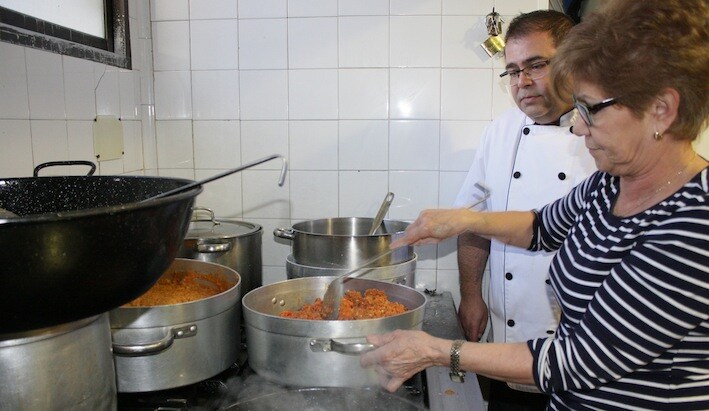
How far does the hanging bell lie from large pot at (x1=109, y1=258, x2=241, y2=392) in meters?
1.32

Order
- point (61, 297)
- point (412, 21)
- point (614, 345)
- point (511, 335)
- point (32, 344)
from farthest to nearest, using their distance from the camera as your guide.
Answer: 1. point (412, 21)
2. point (511, 335)
3. point (614, 345)
4. point (32, 344)
5. point (61, 297)

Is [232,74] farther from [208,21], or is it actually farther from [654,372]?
[654,372]

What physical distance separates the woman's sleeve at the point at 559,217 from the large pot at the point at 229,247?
2.72 ft

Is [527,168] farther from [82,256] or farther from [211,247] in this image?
[82,256]

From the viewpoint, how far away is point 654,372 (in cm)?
88

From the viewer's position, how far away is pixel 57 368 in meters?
0.75

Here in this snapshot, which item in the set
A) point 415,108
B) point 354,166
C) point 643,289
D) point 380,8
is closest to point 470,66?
point 415,108

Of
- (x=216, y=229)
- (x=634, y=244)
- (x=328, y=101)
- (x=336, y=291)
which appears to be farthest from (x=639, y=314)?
(x=328, y=101)

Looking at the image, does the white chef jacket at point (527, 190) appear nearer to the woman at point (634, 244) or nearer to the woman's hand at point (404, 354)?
the woman at point (634, 244)

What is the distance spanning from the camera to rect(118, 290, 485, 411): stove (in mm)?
1133

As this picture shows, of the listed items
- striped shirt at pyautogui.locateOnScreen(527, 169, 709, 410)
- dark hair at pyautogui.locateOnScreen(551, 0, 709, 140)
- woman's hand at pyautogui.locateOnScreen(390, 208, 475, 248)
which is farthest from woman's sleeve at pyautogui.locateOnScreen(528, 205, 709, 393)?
woman's hand at pyautogui.locateOnScreen(390, 208, 475, 248)

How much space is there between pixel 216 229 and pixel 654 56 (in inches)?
51.2

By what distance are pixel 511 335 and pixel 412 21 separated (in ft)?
3.84

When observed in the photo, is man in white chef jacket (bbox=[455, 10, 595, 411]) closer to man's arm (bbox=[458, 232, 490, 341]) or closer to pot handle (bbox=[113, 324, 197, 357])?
man's arm (bbox=[458, 232, 490, 341])
